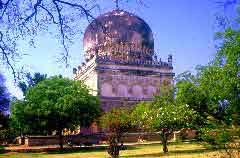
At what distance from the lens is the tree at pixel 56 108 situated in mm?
37344

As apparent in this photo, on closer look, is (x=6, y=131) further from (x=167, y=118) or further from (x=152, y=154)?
(x=152, y=154)

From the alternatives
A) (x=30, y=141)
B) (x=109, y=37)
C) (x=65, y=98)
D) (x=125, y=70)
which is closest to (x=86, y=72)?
(x=125, y=70)

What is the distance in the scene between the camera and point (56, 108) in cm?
3712

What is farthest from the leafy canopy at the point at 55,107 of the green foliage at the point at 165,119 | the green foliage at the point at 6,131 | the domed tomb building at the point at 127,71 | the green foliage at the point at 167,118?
the domed tomb building at the point at 127,71

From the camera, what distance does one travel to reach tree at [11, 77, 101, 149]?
123 feet

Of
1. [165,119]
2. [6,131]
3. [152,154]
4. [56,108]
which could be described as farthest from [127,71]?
[152,154]

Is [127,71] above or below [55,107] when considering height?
above

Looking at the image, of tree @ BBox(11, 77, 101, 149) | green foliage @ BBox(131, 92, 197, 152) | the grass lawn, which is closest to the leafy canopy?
tree @ BBox(11, 77, 101, 149)

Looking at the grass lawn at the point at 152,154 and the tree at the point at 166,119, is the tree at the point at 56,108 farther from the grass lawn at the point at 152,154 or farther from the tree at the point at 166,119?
the tree at the point at 166,119

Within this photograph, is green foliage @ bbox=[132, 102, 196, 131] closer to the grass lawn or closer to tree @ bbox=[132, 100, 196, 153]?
tree @ bbox=[132, 100, 196, 153]

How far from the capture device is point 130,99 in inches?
2168

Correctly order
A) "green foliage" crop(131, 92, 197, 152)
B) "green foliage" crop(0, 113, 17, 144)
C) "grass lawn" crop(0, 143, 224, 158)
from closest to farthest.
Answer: "grass lawn" crop(0, 143, 224, 158) → "green foliage" crop(131, 92, 197, 152) → "green foliage" crop(0, 113, 17, 144)

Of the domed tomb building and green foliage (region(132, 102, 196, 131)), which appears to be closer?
green foliage (region(132, 102, 196, 131))

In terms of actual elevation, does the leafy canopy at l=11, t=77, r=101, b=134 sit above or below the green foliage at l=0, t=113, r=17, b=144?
above
